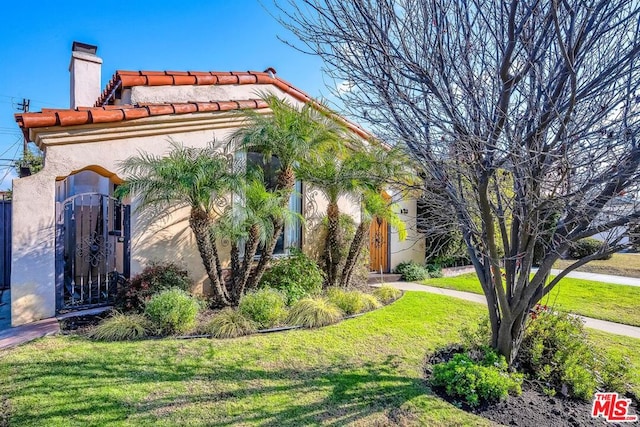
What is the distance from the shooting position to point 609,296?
40.5 feet

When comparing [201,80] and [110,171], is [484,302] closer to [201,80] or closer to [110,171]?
[110,171]

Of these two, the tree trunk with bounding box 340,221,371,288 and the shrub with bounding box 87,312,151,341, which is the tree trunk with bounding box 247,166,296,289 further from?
the tree trunk with bounding box 340,221,371,288

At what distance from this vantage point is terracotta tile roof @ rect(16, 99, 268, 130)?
7.81 m

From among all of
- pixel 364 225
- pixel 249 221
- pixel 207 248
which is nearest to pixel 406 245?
pixel 364 225

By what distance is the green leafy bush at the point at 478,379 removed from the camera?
4.91 metres

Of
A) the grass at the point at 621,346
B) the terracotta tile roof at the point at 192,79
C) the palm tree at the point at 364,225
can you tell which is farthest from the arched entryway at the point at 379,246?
the grass at the point at 621,346

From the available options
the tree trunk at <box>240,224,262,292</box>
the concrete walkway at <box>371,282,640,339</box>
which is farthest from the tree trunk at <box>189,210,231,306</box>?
Answer: the concrete walkway at <box>371,282,640,339</box>

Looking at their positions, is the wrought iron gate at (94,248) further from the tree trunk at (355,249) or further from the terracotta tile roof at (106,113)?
the tree trunk at (355,249)

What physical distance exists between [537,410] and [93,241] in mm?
11379

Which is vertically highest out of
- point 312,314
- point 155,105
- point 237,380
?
point 155,105

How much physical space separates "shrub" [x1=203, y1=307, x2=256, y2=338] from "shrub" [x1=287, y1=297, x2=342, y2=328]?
114cm

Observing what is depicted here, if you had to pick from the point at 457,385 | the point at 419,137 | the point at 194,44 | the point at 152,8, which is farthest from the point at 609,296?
the point at 152,8

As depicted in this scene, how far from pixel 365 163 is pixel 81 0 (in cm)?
1076

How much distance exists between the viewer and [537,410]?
4855 millimetres
